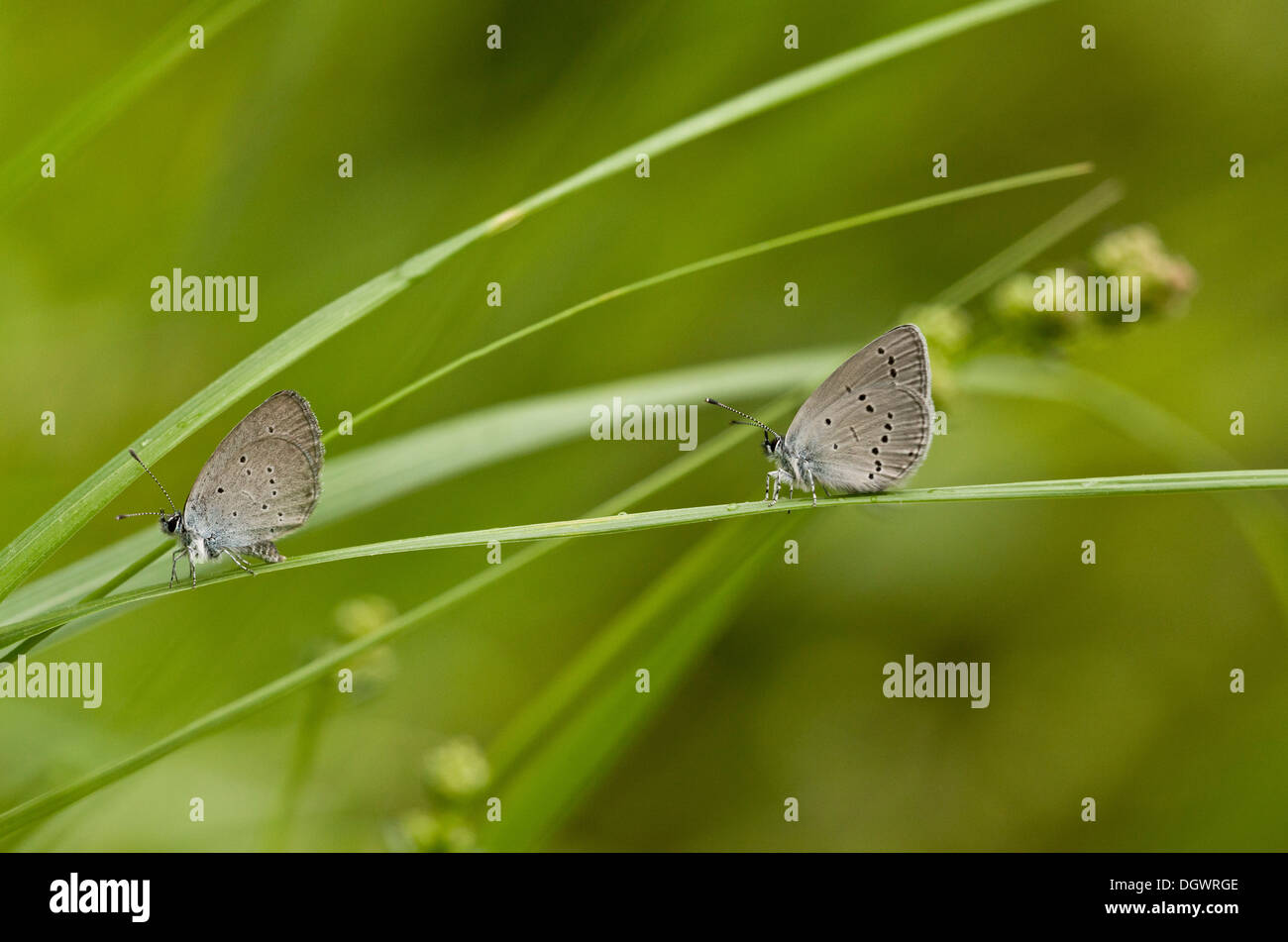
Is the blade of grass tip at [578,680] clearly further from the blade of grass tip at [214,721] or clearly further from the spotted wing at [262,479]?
the spotted wing at [262,479]

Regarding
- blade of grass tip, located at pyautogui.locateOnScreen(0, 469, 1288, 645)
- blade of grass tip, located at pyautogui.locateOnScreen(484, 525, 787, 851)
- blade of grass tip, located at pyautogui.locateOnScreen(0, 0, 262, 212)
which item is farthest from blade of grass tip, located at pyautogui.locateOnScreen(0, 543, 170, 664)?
blade of grass tip, located at pyautogui.locateOnScreen(484, 525, 787, 851)

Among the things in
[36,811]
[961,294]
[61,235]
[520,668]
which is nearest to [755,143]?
[961,294]

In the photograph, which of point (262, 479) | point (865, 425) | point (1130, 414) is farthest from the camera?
point (1130, 414)

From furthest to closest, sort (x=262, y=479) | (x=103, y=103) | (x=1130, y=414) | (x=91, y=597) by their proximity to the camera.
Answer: (x=1130, y=414), (x=262, y=479), (x=103, y=103), (x=91, y=597)

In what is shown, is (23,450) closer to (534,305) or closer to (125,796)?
(125,796)

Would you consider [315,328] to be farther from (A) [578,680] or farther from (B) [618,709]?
(B) [618,709]

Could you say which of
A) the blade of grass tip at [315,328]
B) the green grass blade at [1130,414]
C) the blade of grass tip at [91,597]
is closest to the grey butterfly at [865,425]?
the green grass blade at [1130,414]

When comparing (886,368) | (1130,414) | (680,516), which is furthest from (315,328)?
(1130,414)

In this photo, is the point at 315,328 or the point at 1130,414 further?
the point at 1130,414
